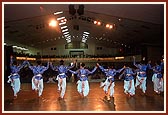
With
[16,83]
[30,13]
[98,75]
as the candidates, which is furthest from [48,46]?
[16,83]

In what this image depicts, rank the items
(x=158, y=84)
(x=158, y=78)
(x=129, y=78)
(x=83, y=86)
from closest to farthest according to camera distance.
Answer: (x=83, y=86) < (x=129, y=78) < (x=158, y=78) < (x=158, y=84)

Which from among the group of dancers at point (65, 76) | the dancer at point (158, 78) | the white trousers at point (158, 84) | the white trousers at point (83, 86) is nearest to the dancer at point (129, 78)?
the group of dancers at point (65, 76)

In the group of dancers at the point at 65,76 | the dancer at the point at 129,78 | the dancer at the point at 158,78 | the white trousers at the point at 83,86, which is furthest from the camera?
the dancer at the point at 158,78

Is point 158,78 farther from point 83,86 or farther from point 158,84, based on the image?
point 83,86

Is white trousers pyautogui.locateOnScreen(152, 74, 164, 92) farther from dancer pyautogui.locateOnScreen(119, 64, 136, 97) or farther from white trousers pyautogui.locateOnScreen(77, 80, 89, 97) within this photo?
white trousers pyautogui.locateOnScreen(77, 80, 89, 97)

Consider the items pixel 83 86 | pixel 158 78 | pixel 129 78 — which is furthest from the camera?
pixel 158 78

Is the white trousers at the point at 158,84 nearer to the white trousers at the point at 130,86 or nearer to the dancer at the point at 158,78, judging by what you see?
the dancer at the point at 158,78

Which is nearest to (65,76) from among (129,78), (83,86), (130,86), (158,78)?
(83,86)

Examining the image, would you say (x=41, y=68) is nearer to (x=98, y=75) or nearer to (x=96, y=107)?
(x=96, y=107)

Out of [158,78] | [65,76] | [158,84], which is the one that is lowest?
[158,84]

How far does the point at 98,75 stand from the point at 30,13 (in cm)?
1136

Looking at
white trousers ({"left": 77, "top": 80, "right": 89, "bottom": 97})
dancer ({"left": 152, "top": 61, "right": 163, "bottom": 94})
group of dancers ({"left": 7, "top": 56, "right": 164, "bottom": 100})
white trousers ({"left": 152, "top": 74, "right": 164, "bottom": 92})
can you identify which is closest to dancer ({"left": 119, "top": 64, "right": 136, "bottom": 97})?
group of dancers ({"left": 7, "top": 56, "right": 164, "bottom": 100})

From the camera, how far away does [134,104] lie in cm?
1068

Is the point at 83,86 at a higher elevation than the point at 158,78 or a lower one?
lower
